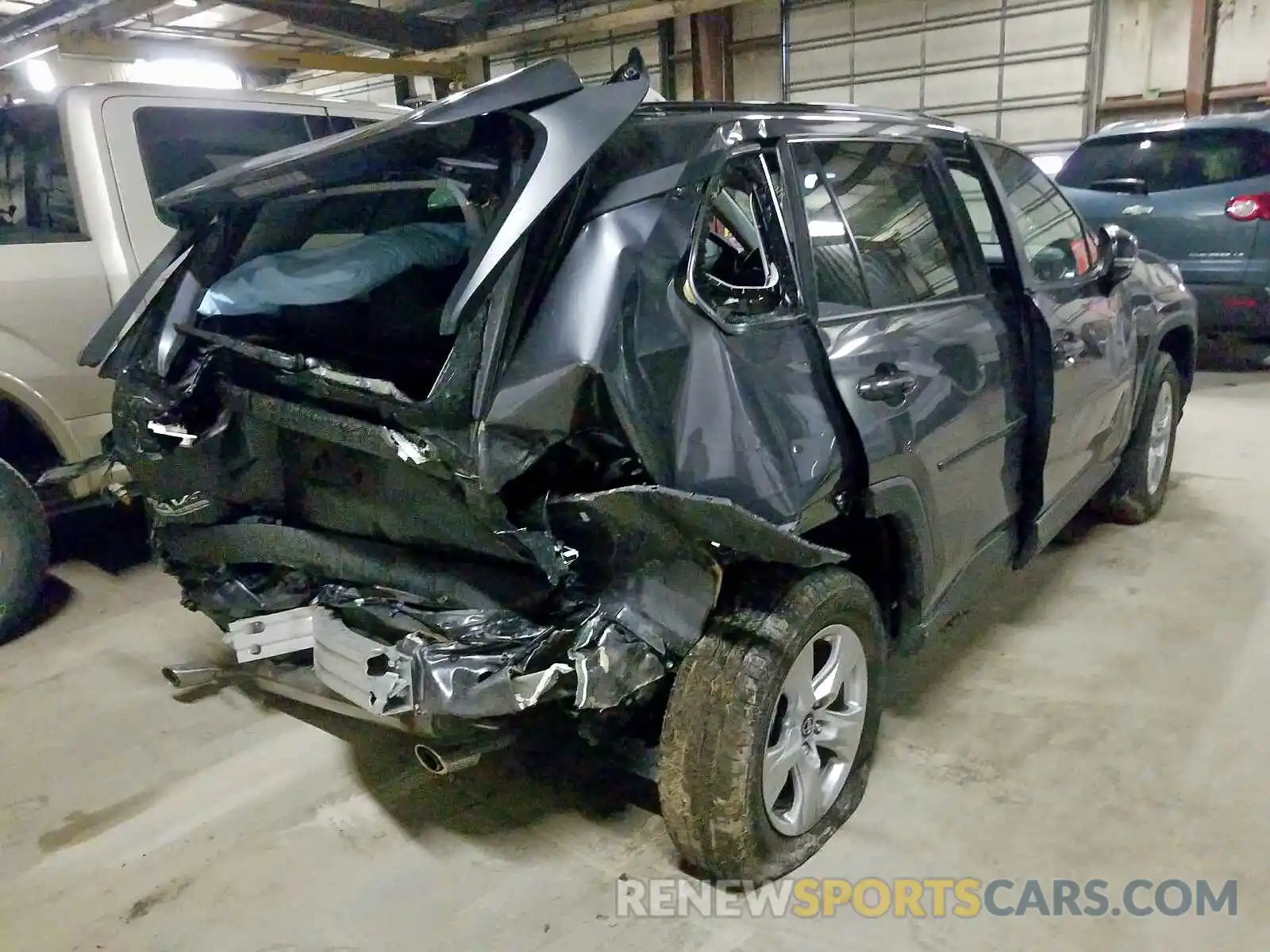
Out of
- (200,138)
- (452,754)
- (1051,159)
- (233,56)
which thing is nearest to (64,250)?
(200,138)

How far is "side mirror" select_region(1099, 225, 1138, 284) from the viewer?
336 cm

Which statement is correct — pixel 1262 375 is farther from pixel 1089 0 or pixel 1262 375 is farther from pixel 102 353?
pixel 102 353

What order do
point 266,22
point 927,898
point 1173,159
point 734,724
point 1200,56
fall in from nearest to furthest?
point 734,724 < point 927,898 < point 1173,159 < point 1200,56 < point 266,22

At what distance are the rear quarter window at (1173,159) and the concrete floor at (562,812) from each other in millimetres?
4604

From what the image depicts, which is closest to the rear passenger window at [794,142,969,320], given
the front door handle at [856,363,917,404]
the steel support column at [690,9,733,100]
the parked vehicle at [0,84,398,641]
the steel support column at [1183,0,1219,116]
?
the front door handle at [856,363,917,404]

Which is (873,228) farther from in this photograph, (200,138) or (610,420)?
(200,138)

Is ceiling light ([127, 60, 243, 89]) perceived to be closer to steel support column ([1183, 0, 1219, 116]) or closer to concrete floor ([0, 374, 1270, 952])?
concrete floor ([0, 374, 1270, 952])

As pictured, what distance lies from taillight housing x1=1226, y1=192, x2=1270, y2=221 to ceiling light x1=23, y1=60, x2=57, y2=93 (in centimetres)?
1247

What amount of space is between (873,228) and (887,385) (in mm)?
539

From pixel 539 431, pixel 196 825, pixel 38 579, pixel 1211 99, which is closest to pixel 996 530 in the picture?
pixel 539 431

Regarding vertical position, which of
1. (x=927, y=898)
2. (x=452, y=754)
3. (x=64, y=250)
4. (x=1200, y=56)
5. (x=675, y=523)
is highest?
(x=1200, y=56)

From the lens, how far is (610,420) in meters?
1.82

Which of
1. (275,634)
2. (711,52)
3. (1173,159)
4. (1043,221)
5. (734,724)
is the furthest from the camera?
(711,52)

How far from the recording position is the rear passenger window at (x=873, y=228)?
221 cm
